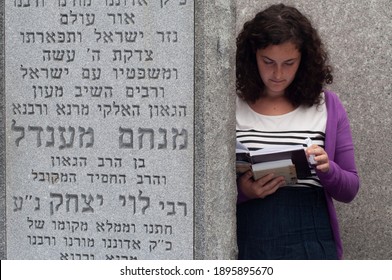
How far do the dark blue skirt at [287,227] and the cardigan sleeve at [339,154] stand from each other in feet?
0.36

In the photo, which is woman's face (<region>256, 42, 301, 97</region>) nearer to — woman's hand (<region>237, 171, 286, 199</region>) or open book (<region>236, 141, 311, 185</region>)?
open book (<region>236, 141, 311, 185</region>)

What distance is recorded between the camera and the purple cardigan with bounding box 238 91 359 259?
12.4ft

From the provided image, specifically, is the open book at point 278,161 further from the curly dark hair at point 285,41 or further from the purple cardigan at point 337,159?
the curly dark hair at point 285,41

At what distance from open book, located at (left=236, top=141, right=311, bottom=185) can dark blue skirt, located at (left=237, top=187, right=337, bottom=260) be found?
11cm

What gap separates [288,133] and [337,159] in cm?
26

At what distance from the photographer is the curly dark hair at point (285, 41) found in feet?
12.5

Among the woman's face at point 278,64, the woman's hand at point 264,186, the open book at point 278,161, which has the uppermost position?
the woman's face at point 278,64

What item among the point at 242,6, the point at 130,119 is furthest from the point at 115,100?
the point at 242,6

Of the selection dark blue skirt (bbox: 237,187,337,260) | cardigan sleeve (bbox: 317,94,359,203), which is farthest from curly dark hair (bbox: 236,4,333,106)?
dark blue skirt (bbox: 237,187,337,260)

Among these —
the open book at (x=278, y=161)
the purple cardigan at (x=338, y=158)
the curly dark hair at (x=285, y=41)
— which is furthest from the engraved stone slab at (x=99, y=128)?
the purple cardigan at (x=338, y=158)

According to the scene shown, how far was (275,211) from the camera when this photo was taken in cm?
383

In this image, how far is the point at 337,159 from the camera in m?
3.90

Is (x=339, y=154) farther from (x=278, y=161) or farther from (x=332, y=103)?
(x=278, y=161)

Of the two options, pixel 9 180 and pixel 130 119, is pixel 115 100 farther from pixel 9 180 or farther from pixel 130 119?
pixel 9 180
